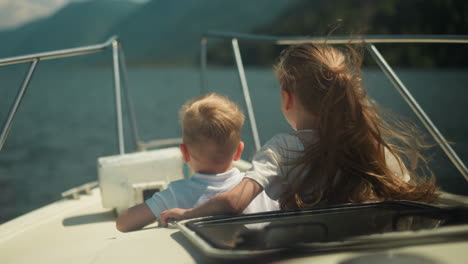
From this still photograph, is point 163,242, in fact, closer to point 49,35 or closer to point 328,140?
point 328,140

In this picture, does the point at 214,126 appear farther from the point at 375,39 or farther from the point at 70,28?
the point at 70,28

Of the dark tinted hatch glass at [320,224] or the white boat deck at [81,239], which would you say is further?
the white boat deck at [81,239]

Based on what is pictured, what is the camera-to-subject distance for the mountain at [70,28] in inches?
3981

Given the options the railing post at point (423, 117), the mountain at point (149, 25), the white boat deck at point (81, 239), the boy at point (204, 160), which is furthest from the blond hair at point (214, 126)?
the mountain at point (149, 25)

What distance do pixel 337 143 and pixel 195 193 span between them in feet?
1.31

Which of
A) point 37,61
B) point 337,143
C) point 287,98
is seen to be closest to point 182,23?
point 37,61

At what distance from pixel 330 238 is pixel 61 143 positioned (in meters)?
17.6

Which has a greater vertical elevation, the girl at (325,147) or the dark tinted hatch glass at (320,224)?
the girl at (325,147)

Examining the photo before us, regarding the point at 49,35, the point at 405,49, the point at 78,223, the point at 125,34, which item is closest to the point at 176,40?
the point at 125,34

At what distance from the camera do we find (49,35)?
10475 cm

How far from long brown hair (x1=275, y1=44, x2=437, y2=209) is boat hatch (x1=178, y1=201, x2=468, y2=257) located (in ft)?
0.44

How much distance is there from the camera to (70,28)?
123 metres

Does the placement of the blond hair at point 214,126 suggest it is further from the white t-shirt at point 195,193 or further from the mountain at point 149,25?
the mountain at point 149,25

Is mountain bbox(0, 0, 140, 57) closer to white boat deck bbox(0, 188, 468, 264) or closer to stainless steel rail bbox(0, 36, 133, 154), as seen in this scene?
stainless steel rail bbox(0, 36, 133, 154)
